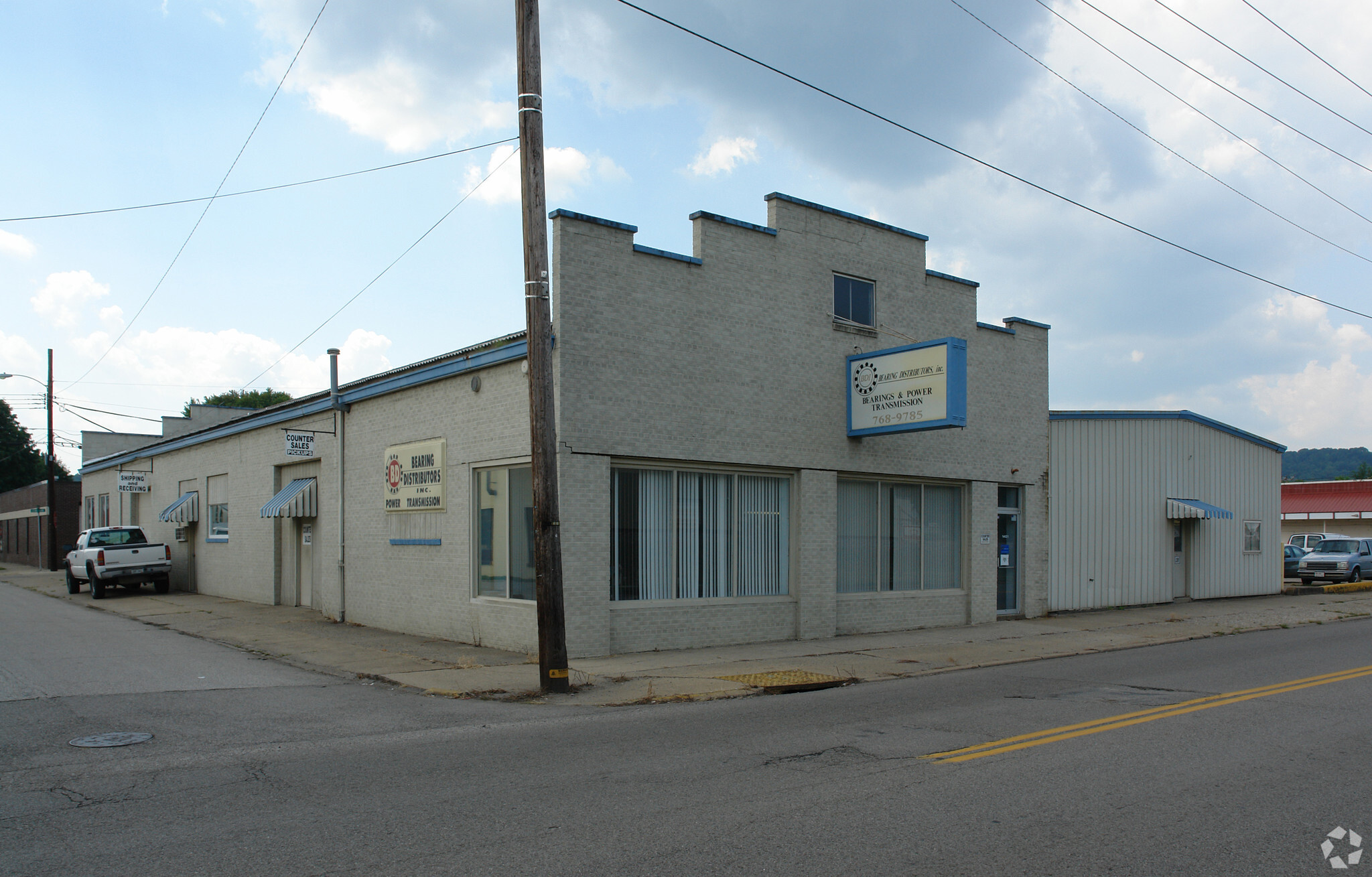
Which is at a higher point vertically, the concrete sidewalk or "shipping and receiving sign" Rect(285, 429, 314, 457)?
"shipping and receiving sign" Rect(285, 429, 314, 457)

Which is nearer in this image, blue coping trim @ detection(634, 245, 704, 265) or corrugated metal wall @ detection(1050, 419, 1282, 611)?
blue coping trim @ detection(634, 245, 704, 265)

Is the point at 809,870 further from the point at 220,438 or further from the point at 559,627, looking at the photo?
the point at 220,438

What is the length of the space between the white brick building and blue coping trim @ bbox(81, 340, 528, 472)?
3.1 inches

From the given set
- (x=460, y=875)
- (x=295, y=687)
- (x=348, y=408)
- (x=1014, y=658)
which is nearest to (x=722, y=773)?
(x=460, y=875)

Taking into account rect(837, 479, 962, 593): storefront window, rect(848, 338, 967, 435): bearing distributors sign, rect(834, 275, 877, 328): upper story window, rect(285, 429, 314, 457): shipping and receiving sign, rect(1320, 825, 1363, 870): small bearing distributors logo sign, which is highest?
rect(834, 275, 877, 328): upper story window

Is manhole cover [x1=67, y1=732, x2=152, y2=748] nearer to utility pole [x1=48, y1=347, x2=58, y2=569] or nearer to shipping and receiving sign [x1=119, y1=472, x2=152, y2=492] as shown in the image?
shipping and receiving sign [x1=119, y1=472, x2=152, y2=492]

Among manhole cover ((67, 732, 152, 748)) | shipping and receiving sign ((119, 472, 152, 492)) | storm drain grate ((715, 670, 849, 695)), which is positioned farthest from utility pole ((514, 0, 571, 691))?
shipping and receiving sign ((119, 472, 152, 492))

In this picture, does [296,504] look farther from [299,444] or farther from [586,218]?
[586,218]

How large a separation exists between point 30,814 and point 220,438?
72.9ft

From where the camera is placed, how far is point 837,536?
17250 millimetres

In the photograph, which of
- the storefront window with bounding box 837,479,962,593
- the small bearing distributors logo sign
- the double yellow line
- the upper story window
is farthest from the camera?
the storefront window with bounding box 837,479,962,593

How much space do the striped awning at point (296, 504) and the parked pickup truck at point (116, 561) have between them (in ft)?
24.9

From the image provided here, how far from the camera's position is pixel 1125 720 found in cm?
914

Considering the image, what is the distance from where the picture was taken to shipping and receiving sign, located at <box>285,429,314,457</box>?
774 inches
